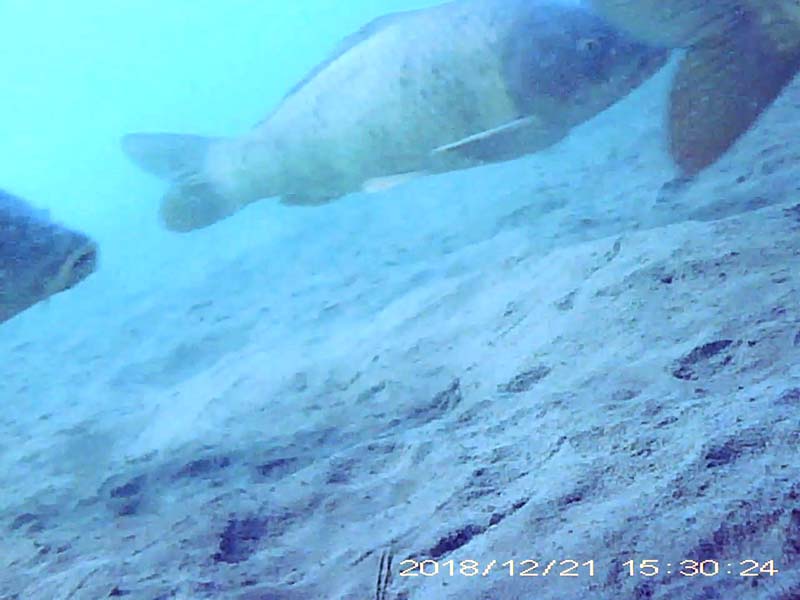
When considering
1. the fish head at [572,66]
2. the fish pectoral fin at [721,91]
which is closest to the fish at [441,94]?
the fish head at [572,66]

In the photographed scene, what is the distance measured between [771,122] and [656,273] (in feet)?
12.3

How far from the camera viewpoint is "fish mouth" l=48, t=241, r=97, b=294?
10.7ft

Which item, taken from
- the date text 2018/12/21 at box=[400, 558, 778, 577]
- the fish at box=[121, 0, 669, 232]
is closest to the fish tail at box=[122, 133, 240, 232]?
the fish at box=[121, 0, 669, 232]

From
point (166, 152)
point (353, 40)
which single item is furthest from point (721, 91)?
point (166, 152)

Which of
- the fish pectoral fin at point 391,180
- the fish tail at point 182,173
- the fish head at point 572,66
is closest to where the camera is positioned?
the fish head at point 572,66

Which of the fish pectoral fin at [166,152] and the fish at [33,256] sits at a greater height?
the fish pectoral fin at [166,152]

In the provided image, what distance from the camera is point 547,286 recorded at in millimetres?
3545

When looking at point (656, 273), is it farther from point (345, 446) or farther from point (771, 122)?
point (771, 122)

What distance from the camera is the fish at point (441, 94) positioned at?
128 inches

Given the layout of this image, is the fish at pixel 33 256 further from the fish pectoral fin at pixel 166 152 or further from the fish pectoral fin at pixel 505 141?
the fish pectoral fin at pixel 505 141

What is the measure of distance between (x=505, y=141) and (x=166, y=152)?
2925 millimetres

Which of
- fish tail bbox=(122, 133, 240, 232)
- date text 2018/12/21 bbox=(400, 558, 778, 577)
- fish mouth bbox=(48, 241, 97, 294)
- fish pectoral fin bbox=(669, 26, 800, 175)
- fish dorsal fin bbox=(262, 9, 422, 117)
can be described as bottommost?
date text 2018/12/21 bbox=(400, 558, 778, 577)

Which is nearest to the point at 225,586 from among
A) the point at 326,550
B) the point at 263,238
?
the point at 326,550

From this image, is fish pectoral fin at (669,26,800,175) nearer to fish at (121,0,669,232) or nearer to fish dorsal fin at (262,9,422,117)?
fish at (121,0,669,232)
